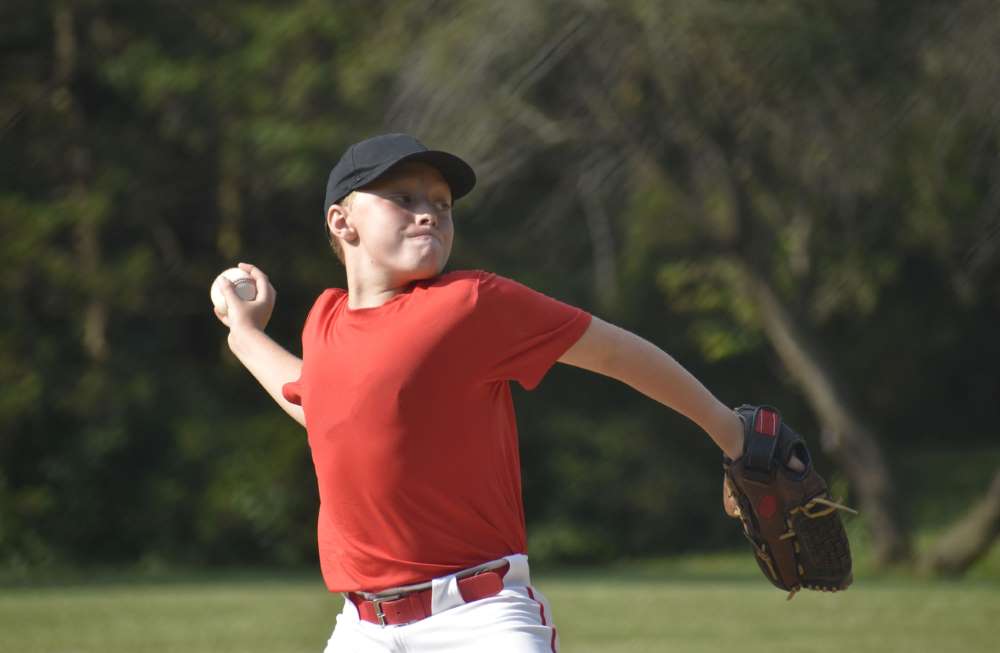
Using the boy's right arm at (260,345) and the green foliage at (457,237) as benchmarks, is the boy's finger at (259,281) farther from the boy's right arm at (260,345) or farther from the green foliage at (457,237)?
the green foliage at (457,237)

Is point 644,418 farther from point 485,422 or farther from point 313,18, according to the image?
point 485,422

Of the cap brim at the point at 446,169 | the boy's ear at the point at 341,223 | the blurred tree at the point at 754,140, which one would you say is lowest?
the boy's ear at the point at 341,223

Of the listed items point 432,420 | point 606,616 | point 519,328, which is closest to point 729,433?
point 519,328

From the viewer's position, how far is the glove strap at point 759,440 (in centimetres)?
327

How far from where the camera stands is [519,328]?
125 inches

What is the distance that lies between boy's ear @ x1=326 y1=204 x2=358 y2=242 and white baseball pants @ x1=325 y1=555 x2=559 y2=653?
2.47 feet

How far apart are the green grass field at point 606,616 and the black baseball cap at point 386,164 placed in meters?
5.66

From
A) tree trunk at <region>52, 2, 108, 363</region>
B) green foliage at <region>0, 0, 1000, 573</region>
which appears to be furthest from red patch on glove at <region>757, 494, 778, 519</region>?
tree trunk at <region>52, 2, 108, 363</region>

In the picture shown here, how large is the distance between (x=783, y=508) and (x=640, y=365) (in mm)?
498

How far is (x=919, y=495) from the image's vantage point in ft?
67.1

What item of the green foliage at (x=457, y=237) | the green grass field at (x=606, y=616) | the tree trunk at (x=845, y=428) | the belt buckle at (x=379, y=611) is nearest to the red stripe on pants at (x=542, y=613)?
the belt buckle at (x=379, y=611)

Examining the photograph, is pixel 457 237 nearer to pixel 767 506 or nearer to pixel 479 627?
pixel 767 506

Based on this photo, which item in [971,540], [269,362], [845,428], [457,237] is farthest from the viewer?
[457,237]

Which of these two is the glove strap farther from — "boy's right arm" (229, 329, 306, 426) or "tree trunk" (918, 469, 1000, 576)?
"tree trunk" (918, 469, 1000, 576)
